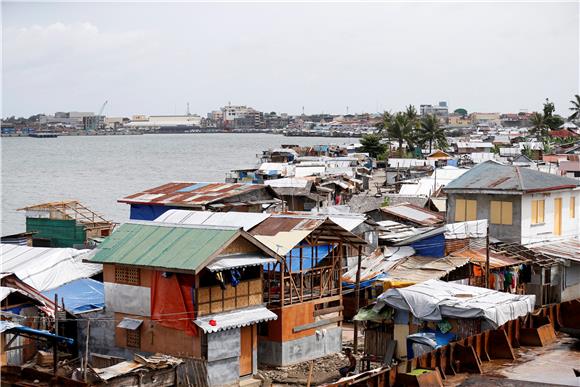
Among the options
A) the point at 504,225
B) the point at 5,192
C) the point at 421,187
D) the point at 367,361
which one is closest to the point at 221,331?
the point at 367,361

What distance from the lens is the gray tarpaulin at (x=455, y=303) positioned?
60.5 ft

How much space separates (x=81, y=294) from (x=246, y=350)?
504 cm

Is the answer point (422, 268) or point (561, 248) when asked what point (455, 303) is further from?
point (561, 248)

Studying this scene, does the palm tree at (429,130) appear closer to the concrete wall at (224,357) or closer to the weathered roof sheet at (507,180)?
the weathered roof sheet at (507,180)

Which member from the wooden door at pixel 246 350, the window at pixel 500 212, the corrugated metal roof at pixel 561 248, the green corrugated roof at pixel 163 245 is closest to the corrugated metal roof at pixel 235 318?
the wooden door at pixel 246 350

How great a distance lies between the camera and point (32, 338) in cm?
1830

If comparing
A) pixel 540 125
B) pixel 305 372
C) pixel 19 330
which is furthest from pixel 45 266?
pixel 540 125

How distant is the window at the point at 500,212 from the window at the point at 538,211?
36.3 inches

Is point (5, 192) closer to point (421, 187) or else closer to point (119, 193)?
point (119, 193)

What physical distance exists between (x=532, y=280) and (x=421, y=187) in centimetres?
2277

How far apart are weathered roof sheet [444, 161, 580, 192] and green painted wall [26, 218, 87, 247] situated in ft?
48.8

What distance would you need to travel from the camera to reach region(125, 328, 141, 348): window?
19.2 meters

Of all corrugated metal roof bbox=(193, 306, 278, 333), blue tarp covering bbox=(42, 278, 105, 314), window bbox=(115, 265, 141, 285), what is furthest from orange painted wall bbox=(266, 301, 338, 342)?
blue tarp covering bbox=(42, 278, 105, 314)

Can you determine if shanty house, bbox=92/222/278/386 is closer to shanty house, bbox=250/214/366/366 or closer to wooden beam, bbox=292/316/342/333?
shanty house, bbox=250/214/366/366
